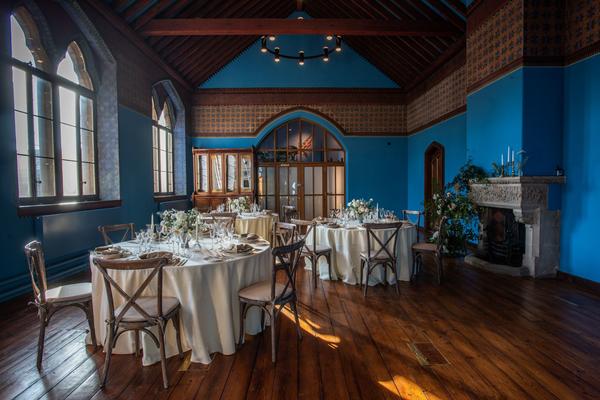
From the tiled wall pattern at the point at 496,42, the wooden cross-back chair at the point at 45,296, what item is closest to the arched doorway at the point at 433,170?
the tiled wall pattern at the point at 496,42

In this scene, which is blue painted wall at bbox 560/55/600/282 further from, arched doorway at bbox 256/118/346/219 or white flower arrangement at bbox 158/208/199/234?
arched doorway at bbox 256/118/346/219

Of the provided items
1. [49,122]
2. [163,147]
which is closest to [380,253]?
[49,122]

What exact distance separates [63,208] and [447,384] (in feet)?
17.3

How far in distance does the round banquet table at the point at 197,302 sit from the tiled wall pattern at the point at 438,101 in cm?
652

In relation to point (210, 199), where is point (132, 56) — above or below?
above

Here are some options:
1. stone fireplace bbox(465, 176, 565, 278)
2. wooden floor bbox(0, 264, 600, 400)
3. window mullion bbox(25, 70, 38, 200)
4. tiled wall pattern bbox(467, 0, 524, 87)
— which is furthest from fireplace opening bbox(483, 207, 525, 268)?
window mullion bbox(25, 70, 38, 200)

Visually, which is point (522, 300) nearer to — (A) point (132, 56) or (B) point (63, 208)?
(B) point (63, 208)

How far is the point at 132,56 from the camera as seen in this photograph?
673 centimetres

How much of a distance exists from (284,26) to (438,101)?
13.8 ft

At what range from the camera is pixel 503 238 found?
17.8 feet

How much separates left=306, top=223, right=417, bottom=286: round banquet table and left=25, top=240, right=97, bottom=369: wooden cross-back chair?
2.80 meters

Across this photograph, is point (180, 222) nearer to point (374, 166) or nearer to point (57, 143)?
point (57, 143)

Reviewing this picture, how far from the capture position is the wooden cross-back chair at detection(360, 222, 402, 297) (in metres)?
4.17

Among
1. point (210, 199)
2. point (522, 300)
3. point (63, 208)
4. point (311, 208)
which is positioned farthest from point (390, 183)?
point (63, 208)
